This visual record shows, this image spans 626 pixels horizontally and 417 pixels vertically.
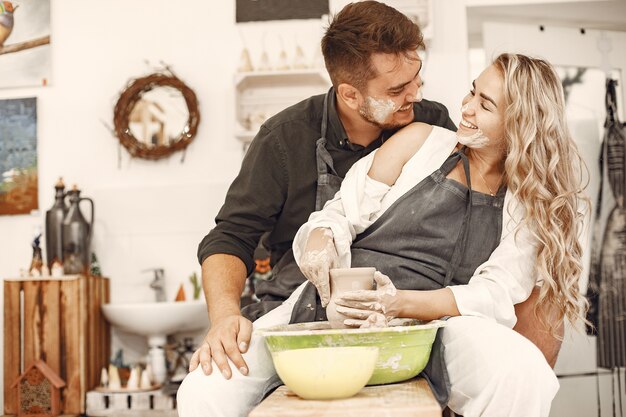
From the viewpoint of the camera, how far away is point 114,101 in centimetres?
480

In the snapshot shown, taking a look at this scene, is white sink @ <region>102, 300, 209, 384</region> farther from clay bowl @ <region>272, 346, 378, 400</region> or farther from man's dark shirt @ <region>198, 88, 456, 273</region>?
clay bowl @ <region>272, 346, 378, 400</region>

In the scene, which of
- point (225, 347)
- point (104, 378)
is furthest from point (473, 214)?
point (104, 378)

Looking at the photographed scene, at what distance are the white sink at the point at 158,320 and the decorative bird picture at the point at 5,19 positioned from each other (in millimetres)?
1907

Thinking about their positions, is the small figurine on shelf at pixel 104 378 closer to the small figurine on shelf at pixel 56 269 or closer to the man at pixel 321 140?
the small figurine on shelf at pixel 56 269

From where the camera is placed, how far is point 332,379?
146 cm

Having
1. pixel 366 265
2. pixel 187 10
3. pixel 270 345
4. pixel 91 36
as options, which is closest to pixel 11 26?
pixel 91 36

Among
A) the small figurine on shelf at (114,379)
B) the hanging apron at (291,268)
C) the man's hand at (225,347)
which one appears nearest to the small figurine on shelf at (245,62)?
the small figurine on shelf at (114,379)

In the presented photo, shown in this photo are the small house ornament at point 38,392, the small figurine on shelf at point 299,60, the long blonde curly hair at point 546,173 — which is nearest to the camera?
the long blonde curly hair at point 546,173

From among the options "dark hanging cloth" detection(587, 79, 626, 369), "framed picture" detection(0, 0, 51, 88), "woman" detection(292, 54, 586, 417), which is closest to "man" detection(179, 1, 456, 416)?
"woman" detection(292, 54, 586, 417)

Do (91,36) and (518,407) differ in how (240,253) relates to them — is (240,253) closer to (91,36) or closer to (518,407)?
(518,407)

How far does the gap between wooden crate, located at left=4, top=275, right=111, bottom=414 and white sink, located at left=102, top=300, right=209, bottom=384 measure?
192 millimetres

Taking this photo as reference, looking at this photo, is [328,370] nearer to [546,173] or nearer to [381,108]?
[546,173]

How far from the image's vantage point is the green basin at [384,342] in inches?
62.1

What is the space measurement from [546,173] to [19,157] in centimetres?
369
